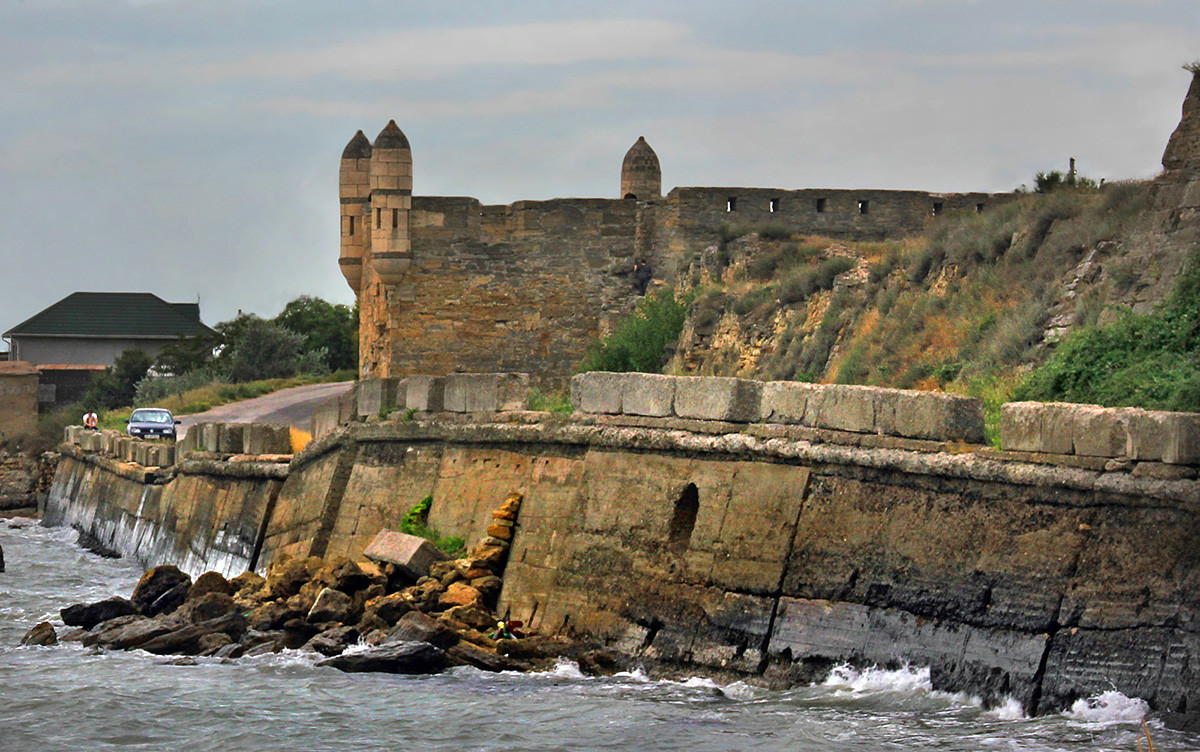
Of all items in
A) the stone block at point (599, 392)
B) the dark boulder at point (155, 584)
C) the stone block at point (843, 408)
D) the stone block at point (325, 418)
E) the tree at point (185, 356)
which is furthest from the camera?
the tree at point (185, 356)

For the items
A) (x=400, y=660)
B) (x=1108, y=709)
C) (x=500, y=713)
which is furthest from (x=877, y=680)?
(x=400, y=660)

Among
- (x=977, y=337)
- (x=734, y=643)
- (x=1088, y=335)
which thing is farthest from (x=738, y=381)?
(x=977, y=337)

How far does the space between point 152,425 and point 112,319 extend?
3106cm

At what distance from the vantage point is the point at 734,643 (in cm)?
1273

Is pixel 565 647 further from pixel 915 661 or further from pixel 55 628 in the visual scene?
pixel 55 628

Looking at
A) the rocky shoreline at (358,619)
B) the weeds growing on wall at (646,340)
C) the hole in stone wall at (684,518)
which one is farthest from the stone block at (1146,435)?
the weeds growing on wall at (646,340)

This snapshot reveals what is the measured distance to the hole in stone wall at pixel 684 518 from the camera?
13648mm

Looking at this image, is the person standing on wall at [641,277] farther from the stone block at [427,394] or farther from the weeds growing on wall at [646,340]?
the stone block at [427,394]

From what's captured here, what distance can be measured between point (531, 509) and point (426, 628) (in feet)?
6.04

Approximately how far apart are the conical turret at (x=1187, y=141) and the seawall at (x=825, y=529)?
18.8 ft

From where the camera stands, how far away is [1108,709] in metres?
10.4

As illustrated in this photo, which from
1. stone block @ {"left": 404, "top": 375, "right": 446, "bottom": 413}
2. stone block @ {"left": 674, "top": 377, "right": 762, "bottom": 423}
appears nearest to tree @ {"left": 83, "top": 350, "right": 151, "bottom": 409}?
stone block @ {"left": 404, "top": 375, "right": 446, "bottom": 413}

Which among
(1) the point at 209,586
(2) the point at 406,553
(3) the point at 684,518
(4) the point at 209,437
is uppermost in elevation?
(4) the point at 209,437

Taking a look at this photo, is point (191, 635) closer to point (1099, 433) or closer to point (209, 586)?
point (209, 586)
